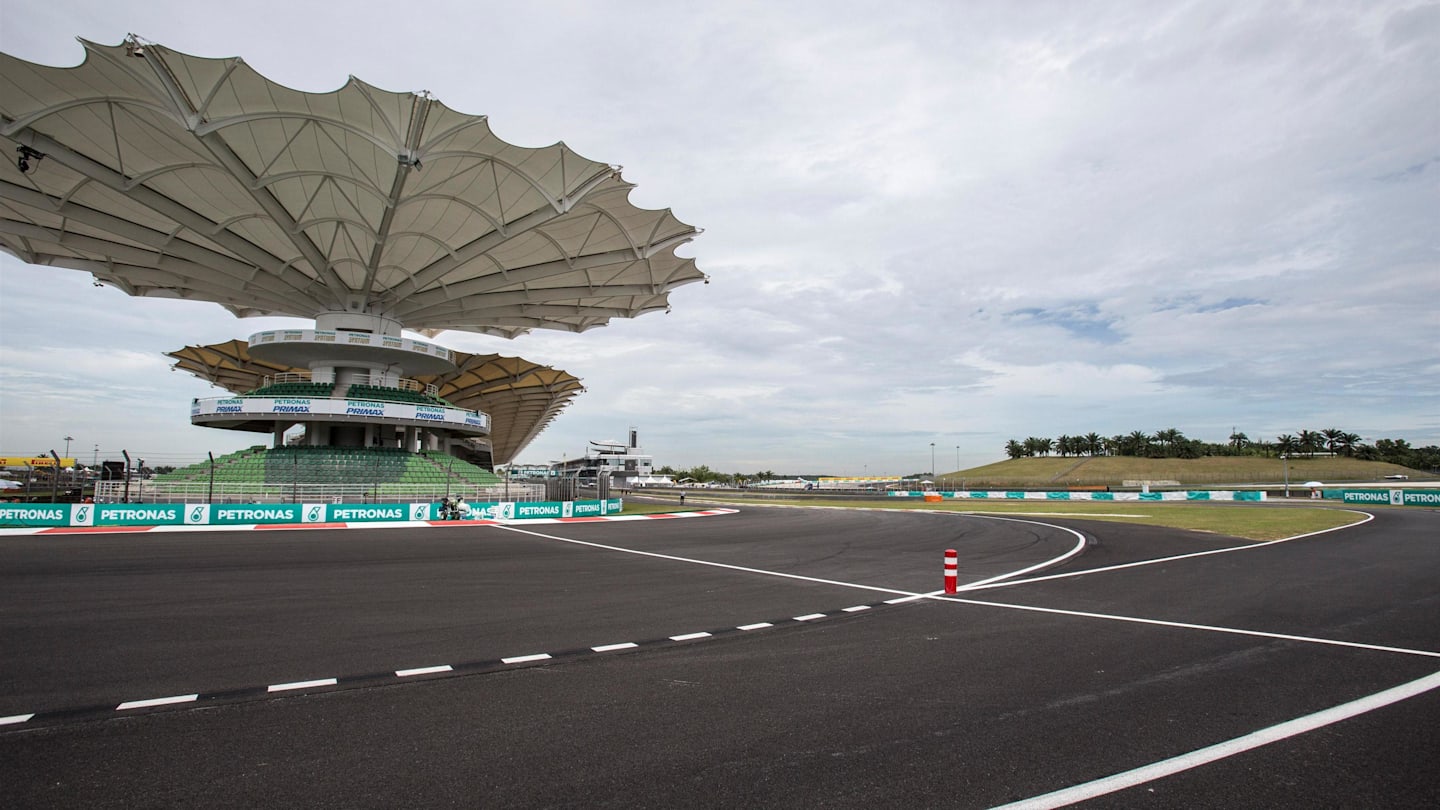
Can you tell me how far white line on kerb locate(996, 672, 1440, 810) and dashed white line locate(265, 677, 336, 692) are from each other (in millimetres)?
5277

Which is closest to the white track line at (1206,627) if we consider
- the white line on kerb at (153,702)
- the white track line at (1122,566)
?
the white track line at (1122,566)

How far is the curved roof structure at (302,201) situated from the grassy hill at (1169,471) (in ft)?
191

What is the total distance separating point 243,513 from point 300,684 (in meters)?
23.3

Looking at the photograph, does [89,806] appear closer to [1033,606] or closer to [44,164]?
[1033,606]

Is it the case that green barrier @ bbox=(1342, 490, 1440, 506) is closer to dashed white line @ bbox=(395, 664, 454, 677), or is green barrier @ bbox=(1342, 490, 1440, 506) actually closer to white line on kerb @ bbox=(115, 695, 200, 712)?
dashed white line @ bbox=(395, 664, 454, 677)

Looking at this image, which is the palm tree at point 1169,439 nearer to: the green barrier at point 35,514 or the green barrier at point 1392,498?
the green barrier at point 1392,498

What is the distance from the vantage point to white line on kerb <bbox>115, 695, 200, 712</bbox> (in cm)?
480

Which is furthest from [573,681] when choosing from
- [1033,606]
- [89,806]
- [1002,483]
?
[1002,483]

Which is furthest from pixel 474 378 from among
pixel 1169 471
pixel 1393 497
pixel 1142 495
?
pixel 1169 471

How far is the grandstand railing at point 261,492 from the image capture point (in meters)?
27.7

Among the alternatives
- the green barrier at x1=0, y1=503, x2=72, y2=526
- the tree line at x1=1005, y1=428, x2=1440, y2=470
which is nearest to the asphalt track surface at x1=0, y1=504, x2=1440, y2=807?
the green barrier at x1=0, y1=503, x2=72, y2=526

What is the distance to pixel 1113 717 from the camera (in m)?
4.64

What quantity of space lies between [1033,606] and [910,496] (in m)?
59.8

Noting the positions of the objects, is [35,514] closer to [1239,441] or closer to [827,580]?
[827,580]
